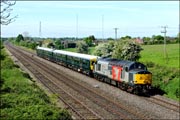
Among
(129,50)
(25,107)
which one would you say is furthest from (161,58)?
(25,107)

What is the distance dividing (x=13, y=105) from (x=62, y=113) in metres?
2.72

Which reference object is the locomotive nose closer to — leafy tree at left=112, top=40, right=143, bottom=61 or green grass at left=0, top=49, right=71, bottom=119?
green grass at left=0, top=49, right=71, bottom=119

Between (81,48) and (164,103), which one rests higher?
(81,48)

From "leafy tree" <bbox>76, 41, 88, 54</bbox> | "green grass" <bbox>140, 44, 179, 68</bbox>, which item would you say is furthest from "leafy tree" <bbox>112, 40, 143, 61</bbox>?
A: "leafy tree" <bbox>76, 41, 88, 54</bbox>

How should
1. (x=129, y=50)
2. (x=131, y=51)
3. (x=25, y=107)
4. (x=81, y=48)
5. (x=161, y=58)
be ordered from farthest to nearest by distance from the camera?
(x=81, y=48), (x=161, y=58), (x=129, y=50), (x=131, y=51), (x=25, y=107)

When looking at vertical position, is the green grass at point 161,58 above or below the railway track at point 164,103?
above

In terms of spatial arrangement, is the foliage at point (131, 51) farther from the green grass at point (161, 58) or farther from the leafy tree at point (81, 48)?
the leafy tree at point (81, 48)

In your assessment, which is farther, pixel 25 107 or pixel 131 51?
pixel 131 51

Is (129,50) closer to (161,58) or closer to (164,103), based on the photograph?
(161,58)

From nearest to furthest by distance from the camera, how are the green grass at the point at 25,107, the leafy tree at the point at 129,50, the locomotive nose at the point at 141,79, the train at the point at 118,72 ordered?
the green grass at the point at 25,107 → the locomotive nose at the point at 141,79 → the train at the point at 118,72 → the leafy tree at the point at 129,50

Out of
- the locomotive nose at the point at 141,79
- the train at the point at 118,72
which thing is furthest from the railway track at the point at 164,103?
the train at the point at 118,72

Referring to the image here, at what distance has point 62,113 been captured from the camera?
2030cm

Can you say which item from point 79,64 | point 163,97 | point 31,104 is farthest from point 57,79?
point 31,104

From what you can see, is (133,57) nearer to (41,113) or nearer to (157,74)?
(157,74)
